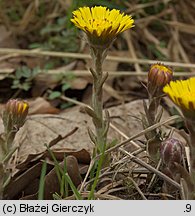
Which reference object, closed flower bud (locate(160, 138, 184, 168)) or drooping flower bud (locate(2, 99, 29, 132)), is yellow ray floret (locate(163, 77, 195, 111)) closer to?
closed flower bud (locate(160, 138, 184, 168))

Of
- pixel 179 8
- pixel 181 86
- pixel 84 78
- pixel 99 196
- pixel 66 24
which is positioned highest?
pixel 179 8

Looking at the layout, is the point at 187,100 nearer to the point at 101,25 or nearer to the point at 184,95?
the point at 184,95

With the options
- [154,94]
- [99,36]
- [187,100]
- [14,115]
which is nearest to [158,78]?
[154,94]

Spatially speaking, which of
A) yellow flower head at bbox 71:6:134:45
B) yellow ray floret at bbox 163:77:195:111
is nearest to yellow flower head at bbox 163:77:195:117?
yellow ray floret at bbox 163:77:195:111

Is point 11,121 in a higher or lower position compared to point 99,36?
lower

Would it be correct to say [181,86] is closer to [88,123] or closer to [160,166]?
[160,166]

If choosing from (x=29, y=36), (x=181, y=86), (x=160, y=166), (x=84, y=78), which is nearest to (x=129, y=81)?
(x=84, y=78)

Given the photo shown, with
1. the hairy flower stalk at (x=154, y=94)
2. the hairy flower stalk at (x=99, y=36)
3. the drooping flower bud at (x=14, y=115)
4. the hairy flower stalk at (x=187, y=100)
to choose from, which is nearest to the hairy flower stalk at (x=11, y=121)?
the drooping flower bud at (x=14, y=115)
